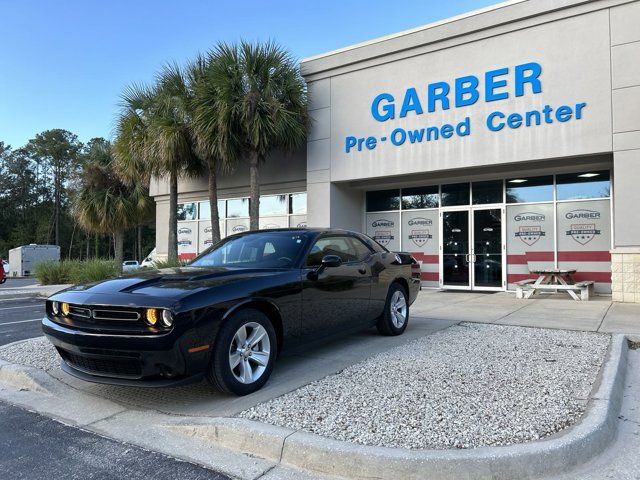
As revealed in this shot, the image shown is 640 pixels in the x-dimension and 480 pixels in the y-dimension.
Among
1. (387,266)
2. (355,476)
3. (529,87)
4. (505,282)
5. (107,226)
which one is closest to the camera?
(355,476)

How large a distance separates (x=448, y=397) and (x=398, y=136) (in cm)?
989

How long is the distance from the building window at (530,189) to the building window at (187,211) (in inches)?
457

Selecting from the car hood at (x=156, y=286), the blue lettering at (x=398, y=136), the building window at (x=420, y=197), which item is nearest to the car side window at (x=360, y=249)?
the car hood at (x=156, y=286)

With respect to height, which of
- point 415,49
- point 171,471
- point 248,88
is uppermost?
point 415,49

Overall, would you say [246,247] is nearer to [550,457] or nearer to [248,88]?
[550,457]

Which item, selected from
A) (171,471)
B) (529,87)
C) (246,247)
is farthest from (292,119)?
(171,471)

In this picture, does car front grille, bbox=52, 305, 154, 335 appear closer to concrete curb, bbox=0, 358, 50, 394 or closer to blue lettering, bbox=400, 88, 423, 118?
concrete curb, bbox=0, 358, 50, 394

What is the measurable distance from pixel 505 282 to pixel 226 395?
34.5 feet

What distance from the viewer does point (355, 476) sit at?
9.65 feet

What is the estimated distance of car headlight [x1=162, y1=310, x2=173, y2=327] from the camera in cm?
372

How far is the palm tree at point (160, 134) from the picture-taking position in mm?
14211

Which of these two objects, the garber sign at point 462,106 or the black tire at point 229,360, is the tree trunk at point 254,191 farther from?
the black tire at point 229,360

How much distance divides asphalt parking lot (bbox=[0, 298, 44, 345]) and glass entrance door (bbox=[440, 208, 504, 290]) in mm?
10274

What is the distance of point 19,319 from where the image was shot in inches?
Result: 387
